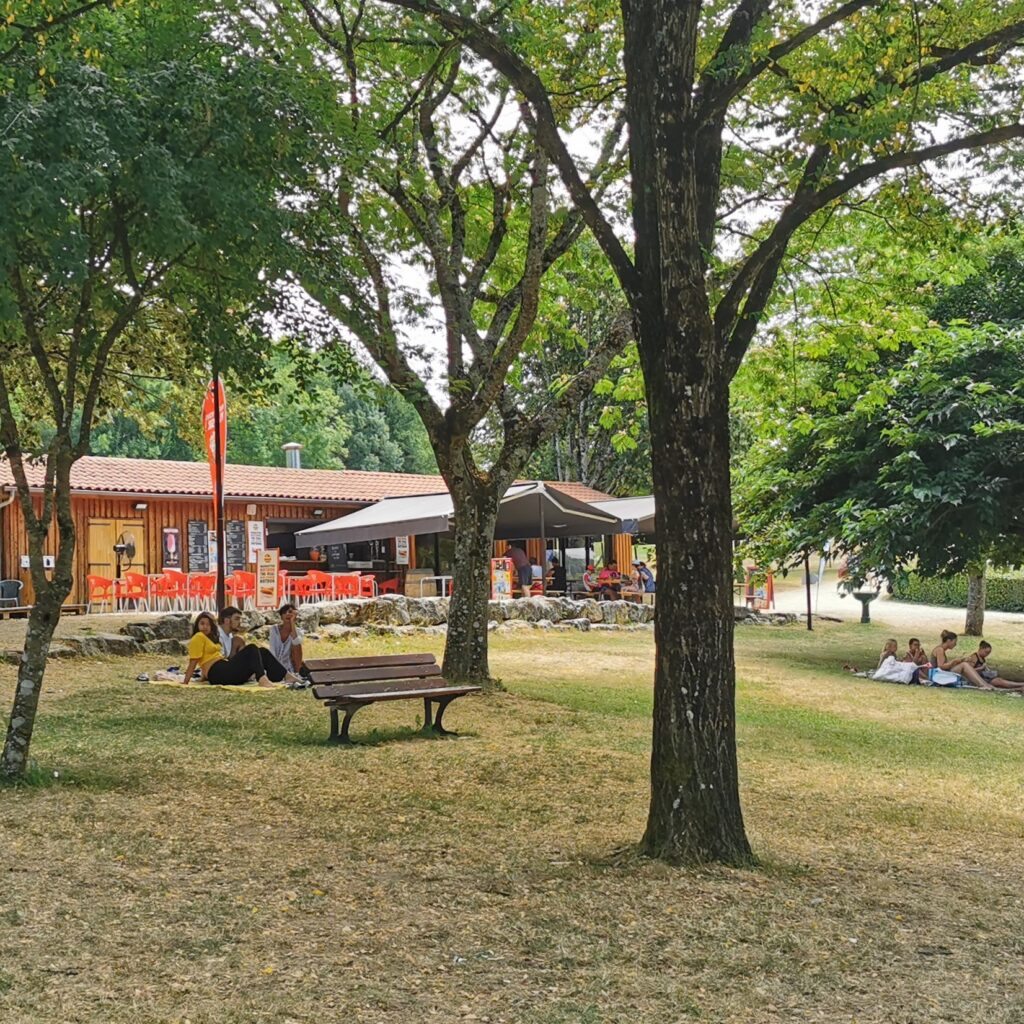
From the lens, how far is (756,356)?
1395cm

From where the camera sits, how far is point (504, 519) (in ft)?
74.6

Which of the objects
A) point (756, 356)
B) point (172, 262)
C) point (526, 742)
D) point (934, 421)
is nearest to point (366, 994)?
point (172, 262)

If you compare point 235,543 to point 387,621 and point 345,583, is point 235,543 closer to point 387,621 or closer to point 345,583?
point 345,583

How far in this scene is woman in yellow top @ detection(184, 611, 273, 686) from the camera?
37.8 feet

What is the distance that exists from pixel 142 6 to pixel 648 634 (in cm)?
1583

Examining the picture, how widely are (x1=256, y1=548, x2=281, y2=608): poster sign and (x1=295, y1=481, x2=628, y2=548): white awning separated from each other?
8.72ft

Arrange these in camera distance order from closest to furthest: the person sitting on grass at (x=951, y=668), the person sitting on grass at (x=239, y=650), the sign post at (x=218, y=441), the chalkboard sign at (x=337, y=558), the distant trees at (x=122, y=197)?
the distant trees at (x=122, y=197)
the sign post at (x=218, y=441)
the person sitting on grass at (x=239, y=650)
the person sitting on grass at (x=951, y=668)
the chalkboard sign at (x=337, y=558)

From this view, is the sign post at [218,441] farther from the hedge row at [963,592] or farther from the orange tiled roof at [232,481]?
the hedge row at [963,592]

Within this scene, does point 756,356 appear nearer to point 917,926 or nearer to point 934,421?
point 934,421

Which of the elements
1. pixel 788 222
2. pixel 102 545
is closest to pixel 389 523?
pixel 102 545

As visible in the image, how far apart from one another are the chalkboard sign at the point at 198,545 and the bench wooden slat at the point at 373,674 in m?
17.6

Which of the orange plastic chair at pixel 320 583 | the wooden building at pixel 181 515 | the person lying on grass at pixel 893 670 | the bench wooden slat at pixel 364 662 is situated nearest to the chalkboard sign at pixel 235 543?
the wooden building at pixel 181 515

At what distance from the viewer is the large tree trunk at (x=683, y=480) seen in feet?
18.1

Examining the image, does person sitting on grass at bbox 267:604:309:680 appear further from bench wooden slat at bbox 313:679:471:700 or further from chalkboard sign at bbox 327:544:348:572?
chalkboard sign at bbox 327:544:348:572
